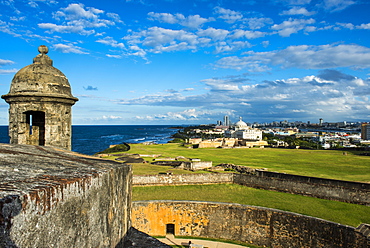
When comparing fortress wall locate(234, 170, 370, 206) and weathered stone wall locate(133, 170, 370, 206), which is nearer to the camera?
fortress wall locate(234, 170, 370, 206)

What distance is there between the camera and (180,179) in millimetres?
17750

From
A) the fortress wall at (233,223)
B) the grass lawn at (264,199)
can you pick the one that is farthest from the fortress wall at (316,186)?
the fortress wall at (233,223)

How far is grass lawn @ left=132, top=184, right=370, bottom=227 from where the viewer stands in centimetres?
1238

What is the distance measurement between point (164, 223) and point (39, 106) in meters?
7.97

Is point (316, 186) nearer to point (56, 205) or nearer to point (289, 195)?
point (289, 195)

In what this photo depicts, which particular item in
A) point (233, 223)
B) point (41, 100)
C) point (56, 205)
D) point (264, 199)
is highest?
point (41, 100)

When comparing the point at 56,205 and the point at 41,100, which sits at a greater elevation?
the point at 41,100

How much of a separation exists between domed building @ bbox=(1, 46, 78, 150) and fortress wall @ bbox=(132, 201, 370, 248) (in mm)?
5984

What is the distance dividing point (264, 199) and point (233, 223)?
2667 millimetres

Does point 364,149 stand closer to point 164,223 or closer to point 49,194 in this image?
point 164,223

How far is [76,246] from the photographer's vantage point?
3580mm

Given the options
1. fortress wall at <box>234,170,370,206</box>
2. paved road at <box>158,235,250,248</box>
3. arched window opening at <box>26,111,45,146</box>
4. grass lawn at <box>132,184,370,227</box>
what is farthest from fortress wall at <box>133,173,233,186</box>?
arched window opening at <box>26,111,45,146</box>

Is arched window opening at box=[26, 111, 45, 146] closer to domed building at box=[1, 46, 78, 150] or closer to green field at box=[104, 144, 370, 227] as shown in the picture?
domed building at box=[1, 46, 78, 150]

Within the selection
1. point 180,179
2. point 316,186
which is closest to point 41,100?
point 180,179
